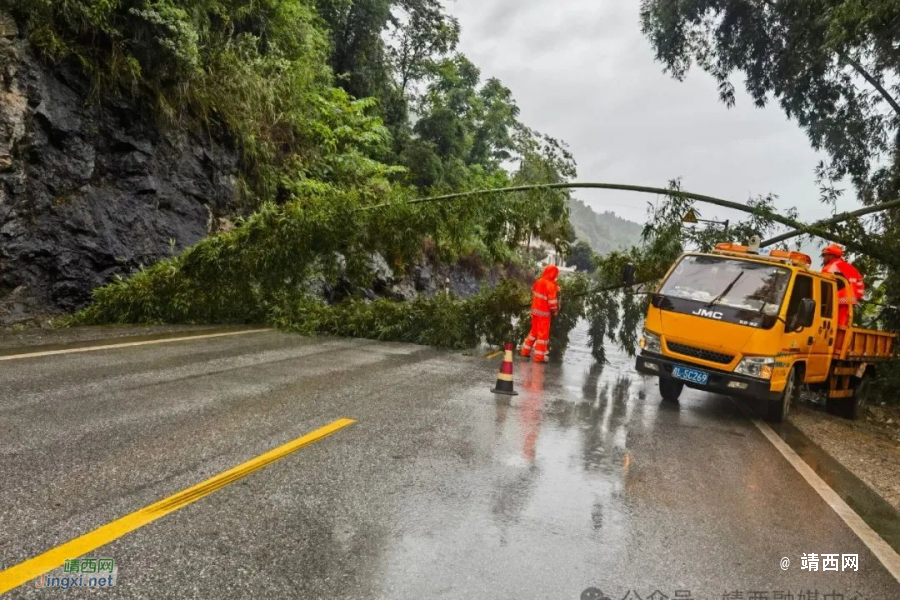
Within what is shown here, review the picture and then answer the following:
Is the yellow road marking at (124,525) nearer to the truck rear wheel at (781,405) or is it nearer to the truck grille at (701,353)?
the truck grille at (701,353)

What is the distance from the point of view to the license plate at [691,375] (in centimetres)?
884

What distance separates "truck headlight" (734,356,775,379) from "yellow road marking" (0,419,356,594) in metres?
5.82

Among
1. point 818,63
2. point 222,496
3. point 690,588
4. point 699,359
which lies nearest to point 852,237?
point 699,359

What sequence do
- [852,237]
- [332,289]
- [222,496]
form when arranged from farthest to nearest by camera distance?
[332,289] < [852,237] < [222,496]

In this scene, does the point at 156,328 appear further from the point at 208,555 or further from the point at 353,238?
the point at 208,555

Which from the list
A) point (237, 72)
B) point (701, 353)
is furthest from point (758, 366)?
point (237, 72)

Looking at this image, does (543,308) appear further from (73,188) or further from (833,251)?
(73,188)

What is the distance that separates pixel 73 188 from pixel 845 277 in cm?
1374

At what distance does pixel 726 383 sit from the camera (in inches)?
342

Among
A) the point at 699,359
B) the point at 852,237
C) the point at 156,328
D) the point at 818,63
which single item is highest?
the point at 818,63

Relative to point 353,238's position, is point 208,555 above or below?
below

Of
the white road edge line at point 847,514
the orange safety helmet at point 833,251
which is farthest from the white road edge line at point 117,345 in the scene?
the orange safety helmet at point 833,251

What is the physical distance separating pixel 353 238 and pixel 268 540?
1067 centimetres

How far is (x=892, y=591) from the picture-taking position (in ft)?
12.6
